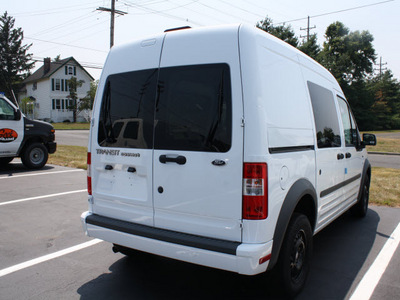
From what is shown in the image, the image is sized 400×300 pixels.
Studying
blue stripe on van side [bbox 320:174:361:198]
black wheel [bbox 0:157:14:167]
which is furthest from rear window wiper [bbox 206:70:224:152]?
black wheel [bbox 0:157:14:167]

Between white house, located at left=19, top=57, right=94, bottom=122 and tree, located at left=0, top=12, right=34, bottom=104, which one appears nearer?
white house, located at left=19, top=57, right=94, bottom=122

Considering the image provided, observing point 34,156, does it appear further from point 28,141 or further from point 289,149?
point 289,149

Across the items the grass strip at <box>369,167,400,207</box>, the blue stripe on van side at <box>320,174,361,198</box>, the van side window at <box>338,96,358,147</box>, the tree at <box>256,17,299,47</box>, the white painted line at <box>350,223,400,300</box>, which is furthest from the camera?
the tree at <box>256,17,299,47</box>

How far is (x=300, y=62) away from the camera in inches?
139

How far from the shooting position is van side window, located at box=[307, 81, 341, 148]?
3696mm

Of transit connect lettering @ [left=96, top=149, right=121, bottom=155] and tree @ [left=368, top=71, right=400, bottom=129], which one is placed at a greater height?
tree @ [left=368, top=71, right=400, bottom=129]

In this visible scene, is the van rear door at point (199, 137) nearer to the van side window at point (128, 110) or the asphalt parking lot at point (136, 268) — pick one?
the van side window at point (128, 110)

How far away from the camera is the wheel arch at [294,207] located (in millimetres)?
2762

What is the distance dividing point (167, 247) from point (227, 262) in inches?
21.5

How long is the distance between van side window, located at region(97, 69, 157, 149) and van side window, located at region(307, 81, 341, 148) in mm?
1719

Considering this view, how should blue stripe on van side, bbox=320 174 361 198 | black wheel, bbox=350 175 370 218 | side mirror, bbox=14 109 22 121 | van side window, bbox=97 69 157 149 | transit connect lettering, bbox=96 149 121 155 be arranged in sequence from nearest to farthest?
1. van side window, bbox=97 69 157 149
2. transit connect lettering, bbox=96 149 121 155
3. blue stripe on van side, bbox=320 174 361 198
4. black wheel, bbox=350 175 370 218
5. side mirror, bbox=14 109 22 121

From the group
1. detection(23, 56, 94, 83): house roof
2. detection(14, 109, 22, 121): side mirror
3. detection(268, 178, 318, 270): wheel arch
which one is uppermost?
detection(23, 56, 94, 83): house roof

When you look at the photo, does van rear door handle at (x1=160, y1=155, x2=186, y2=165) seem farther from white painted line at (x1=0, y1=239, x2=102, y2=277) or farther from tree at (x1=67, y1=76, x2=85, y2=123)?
tree at (x1=67, y1=76, x2=85, y2=123)

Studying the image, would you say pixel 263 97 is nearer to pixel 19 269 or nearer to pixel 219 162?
pixel 219 162
